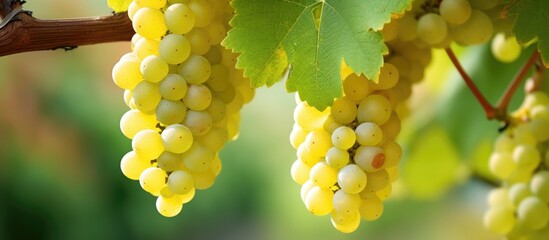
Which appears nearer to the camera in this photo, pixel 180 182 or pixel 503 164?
pixel 180 182

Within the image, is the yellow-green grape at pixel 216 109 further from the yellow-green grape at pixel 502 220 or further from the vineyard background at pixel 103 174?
the vineyard background at pixel 103 174

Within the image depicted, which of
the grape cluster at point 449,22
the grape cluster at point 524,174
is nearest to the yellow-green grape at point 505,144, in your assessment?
the grape cluster at point 524,174

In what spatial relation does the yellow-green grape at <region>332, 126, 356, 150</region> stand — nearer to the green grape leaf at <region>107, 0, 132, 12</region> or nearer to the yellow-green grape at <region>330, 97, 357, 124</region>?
the yellow-green grape at <region>330, 97, 357, 124</region>

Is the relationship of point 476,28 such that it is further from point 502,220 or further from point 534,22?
point 502,220

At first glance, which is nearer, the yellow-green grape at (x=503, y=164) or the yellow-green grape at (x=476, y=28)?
the yellow-green grape at (x=476, y=28)

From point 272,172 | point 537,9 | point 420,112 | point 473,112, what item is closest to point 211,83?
point 537,9

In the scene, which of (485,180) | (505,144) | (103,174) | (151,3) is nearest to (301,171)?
(151,3)
